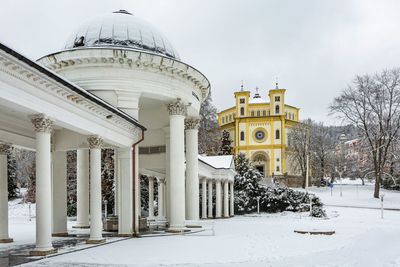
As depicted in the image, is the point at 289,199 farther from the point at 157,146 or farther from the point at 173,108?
the point at 173,108

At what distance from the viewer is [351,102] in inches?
2040

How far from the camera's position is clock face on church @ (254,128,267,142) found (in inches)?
3494

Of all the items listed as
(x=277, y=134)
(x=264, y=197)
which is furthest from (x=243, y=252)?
(x=277, y=134)

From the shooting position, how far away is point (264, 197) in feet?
162

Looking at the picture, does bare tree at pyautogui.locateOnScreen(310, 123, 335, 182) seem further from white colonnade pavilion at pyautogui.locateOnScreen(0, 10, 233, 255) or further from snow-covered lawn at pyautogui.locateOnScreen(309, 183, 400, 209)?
white colonnade pavilion at pyautogui.locateOnScreen(0, 10, 233, 255)

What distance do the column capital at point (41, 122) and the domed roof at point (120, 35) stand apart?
8.68 meters

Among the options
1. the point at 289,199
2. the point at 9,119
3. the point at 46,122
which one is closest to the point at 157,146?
the point at 9,119

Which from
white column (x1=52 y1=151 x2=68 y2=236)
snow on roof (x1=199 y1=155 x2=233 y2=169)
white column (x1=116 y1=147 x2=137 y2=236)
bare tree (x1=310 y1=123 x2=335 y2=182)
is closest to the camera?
white column (x1=116 y1=147 x2=137 y2=236)

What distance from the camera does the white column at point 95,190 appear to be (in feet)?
56.0

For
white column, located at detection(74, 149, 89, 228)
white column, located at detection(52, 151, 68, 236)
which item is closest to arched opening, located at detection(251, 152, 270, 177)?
white column, located at detection(74, 149, 89, 228)

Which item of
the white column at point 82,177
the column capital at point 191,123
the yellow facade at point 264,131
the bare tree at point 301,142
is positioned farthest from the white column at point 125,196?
the yellow facade at point 264,131

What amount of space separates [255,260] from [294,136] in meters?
A: 72.5

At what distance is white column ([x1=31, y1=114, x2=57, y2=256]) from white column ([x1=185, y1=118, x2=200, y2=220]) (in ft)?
39.9

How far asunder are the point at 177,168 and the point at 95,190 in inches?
A: 234
